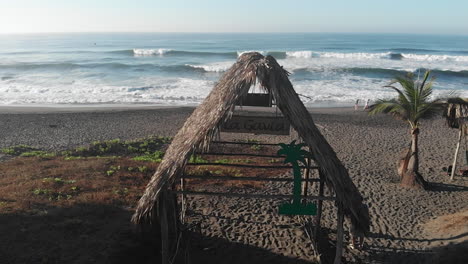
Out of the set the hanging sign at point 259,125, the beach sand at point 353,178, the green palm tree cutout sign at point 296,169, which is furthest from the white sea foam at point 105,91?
the green palm tree cutout sign at point 296,169

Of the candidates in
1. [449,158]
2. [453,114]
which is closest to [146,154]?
[453,114]

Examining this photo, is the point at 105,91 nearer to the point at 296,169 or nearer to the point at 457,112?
the point at 457,112

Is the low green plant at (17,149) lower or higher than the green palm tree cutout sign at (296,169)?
lower

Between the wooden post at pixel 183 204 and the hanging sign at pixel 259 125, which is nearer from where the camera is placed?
the hanging sign at pixel 259 125

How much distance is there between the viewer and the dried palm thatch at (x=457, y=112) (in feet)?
27.8

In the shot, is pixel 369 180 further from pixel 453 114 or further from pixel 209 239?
pixel 209 239

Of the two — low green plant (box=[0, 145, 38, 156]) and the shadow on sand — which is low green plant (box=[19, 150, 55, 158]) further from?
the shadow on sand

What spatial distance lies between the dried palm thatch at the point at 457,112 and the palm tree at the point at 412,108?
1.20 ft

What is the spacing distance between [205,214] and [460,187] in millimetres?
→ 7006

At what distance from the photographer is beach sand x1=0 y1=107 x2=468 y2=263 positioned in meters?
6.11

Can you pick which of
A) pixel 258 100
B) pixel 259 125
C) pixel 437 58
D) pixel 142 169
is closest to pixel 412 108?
pixel 258 100

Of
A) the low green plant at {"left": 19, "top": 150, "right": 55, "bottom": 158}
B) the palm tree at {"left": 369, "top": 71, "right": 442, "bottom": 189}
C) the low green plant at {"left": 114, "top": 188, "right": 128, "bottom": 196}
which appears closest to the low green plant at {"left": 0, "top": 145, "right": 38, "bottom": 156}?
the low green plant at {"left": 19, "top": 150, "right": 55, "bottom": 158}

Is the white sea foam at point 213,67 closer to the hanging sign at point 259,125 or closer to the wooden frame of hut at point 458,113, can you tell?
the wooden frame of hut at point 458,113

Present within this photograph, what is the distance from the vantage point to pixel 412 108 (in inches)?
337
